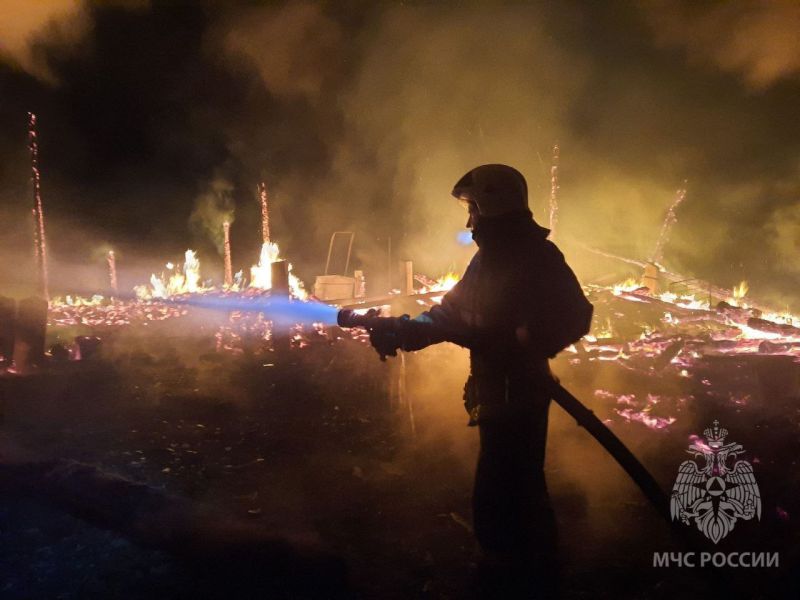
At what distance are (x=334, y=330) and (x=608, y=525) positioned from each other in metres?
6.40

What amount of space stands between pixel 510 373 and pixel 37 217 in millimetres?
21688

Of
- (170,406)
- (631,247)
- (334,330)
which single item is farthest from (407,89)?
(170,406)

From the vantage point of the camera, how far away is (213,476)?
4.82 metres

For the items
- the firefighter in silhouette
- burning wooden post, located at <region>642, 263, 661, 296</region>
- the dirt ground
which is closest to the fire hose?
the firefighter in silhouette

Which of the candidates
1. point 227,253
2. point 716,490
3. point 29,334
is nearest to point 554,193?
point 227,253

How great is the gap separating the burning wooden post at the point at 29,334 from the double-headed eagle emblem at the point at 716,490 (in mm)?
9398

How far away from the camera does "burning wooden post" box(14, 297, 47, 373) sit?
798cm

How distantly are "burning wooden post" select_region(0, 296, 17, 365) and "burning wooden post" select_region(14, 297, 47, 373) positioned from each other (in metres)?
0.12

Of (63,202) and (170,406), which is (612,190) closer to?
(170,406)

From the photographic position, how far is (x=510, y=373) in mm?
2705

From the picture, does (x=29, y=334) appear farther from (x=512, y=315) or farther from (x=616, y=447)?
(x=616, y=447)

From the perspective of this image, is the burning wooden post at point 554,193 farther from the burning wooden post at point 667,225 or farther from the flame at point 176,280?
the flame at point 176,280

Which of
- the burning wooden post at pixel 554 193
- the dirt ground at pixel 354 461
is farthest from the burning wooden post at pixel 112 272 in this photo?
the burning wooden post at pixel 554 193

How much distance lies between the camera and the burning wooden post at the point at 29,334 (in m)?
7.98
